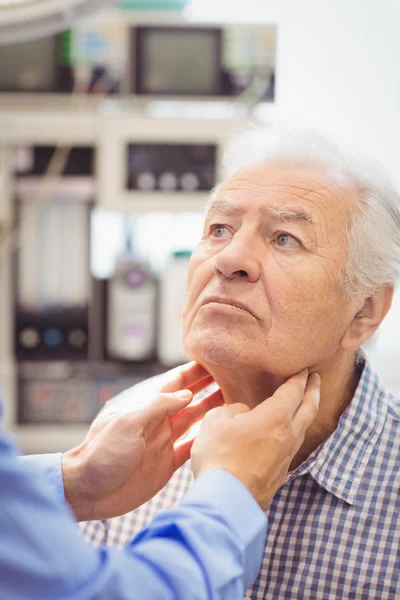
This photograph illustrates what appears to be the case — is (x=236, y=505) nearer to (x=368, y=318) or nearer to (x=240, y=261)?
(x=240, y=261)

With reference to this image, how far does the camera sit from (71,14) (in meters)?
1.04

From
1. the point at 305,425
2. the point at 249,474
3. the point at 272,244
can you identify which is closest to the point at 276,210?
the point at 272,244

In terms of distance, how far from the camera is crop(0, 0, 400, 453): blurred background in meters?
2.49

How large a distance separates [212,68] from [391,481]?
1.80m

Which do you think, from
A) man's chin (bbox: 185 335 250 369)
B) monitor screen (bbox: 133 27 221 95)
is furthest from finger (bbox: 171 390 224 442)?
monitor screen (bbox: 133 27 221 95)

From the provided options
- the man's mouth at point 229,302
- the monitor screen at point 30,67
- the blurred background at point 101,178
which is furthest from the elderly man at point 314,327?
the monitor screen at point 30,67

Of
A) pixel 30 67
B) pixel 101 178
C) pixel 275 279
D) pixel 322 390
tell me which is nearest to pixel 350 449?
pixel 322 390

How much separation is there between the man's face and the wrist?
276 mm

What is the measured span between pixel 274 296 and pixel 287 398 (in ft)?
0.63

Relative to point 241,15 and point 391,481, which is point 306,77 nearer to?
point 241,15

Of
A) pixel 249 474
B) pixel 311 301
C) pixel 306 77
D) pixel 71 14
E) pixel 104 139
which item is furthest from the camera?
pixel 306 77

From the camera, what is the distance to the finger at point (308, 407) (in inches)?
41.1

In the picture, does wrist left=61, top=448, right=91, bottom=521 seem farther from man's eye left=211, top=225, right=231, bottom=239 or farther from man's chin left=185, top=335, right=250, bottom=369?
man's eye left=211, top=225, right=231, bottom=239

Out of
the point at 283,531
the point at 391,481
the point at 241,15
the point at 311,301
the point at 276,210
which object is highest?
the point at 241,15
